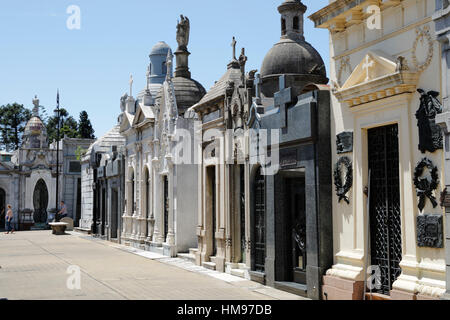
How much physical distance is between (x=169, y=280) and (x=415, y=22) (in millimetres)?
8918

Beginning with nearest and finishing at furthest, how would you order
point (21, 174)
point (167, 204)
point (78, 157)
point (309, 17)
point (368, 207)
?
point (368, 207), point (309, 17), point (167, 204), point (21, 174), point (78, 157)

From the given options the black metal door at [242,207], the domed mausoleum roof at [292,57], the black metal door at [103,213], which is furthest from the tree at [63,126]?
the black metal door at [242,207]

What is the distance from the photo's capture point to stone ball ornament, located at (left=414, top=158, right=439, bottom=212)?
8086 mm

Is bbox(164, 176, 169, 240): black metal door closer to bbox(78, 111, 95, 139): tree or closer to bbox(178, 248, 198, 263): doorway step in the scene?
bbox(178, 248, 198, 263): doorway step

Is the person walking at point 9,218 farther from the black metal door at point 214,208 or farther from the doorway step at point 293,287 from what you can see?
the doorway step at point 293,287

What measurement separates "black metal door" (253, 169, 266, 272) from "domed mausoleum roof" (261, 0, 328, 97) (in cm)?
712

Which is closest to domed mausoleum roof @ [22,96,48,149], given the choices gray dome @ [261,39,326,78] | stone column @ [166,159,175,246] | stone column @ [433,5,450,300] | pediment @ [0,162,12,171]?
pediment @ [0,162,12,171]

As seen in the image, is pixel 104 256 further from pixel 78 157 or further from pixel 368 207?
pixel 78 157

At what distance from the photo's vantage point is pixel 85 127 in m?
74.2

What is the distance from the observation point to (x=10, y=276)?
14578 millimetres

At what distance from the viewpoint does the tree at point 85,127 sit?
241 ft

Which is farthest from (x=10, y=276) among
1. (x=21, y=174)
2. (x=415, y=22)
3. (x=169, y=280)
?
(x=21, y=174)

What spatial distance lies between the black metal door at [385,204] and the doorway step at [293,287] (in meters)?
1.94
